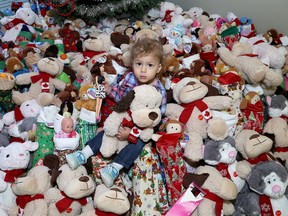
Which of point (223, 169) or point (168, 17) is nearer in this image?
point (223, 169)

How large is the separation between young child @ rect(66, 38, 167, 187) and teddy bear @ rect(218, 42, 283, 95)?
0.41m

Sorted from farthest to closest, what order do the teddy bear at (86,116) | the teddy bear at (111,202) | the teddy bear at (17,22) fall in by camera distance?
the teddy bear at (17,22)
the teddy bear at (86,116)
the teddy bear at (111,202)

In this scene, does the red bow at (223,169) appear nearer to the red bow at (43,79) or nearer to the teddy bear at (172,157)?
the teddy bear at (172,157)

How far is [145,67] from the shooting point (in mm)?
1295

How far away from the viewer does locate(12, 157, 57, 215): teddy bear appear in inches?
47.6

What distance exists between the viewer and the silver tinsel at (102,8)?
1.94 metres

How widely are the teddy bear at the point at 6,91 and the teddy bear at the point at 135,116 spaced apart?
55 centimetres

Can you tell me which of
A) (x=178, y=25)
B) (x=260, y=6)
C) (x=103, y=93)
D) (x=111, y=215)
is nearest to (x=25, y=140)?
(x=103, y=93)

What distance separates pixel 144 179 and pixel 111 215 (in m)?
0.17

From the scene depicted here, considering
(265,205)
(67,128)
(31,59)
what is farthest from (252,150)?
(31,59)

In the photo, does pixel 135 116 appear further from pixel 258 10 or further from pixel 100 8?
pixel 258 10

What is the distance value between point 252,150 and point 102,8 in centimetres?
115

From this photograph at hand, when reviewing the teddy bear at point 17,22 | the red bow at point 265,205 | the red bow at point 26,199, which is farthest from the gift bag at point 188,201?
the teddy bear at point 17,22

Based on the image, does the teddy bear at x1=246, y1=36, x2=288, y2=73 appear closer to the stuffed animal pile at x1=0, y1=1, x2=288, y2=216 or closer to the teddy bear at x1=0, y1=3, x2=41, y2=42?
the stuffed animal pile at x1=0, y1=1, x2=288, y2=216
